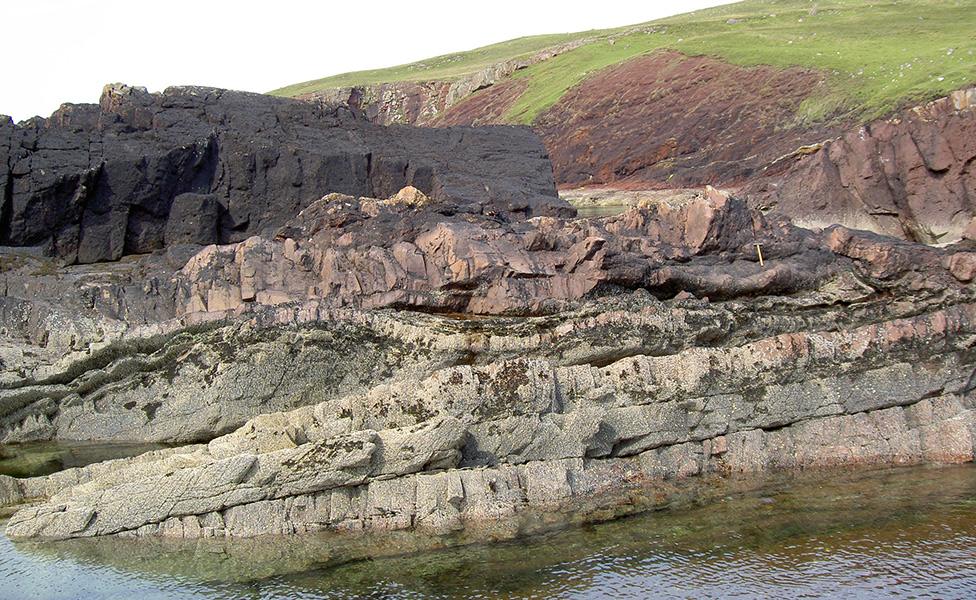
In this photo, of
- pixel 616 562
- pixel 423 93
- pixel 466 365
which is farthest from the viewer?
pixel 423 93

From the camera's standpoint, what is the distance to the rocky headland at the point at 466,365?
48.3 feet

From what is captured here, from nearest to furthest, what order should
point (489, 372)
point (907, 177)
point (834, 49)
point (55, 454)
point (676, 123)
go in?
point (489, 372)
point (55, 454)
point (907, 177)
point (676, 123)
point (834, 49)

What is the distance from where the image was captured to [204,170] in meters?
29.2

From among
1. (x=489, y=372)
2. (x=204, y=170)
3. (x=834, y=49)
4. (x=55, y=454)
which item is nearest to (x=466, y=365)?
(x=489, y=372)

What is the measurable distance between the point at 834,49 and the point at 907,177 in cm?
4562

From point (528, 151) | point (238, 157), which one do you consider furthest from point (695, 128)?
point (238, 157)

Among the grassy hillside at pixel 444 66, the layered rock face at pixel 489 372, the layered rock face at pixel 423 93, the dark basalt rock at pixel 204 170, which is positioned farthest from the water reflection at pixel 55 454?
the grassy hillside at pixel 444 66

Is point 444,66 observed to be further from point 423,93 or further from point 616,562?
point 616,562

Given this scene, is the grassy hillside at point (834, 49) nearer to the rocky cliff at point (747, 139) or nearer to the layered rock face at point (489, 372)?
the rocky cliff at point (747, 139)

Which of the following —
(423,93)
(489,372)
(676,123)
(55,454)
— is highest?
(423,93)

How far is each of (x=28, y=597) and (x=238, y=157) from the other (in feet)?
62.2

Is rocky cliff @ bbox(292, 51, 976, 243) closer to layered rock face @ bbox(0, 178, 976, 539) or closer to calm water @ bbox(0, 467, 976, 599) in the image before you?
layered rock face @ bbox(0, 178, 976, 539)

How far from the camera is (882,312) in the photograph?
19219 mm

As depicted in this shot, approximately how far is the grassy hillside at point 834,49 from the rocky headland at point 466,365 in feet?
112
